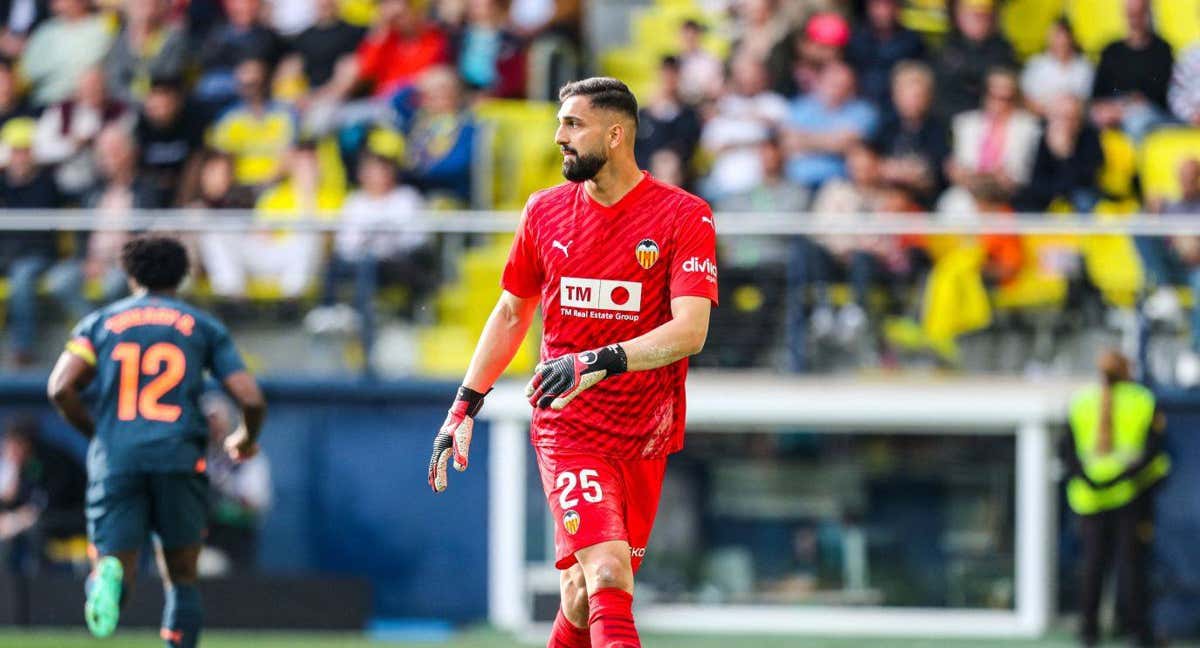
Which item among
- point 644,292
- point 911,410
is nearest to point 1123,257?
point 911,410

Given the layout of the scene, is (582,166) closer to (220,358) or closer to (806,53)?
(220,358)

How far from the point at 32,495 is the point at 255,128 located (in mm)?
3234

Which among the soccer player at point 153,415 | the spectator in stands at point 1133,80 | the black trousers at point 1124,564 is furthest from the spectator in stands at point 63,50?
the black trousers at point 1124,564

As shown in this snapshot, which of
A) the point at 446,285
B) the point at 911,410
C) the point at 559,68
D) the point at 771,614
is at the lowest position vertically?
the point at 771,614

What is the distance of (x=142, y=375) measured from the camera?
8.22 metres

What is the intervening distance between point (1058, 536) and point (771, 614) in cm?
200

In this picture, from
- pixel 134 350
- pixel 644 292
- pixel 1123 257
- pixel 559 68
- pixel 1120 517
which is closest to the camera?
pixel 644 292

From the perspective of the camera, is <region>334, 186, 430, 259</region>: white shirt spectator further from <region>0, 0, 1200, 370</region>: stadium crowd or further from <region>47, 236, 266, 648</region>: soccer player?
<region>47, 236, 266, 648</region>: soccer player

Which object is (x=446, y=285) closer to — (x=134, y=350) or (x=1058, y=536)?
(x=1058, y=536)

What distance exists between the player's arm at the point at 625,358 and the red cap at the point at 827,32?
26.9 feet

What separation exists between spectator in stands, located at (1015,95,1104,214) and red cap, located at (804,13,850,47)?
1794 mm

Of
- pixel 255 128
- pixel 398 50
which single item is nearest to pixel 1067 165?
pixel 398 50

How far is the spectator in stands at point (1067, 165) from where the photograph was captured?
43.2ft

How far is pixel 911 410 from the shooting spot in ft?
42.3
